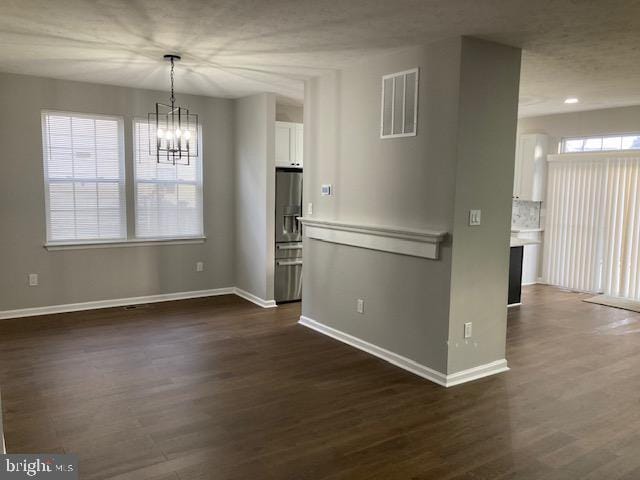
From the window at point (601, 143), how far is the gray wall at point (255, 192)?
4395 millimetres

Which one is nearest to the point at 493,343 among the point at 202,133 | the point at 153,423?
the point at 153,423

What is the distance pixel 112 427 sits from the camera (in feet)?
10.1

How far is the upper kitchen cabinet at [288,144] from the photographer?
6.32 m

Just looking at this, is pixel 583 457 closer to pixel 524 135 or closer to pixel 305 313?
pixel 305 313

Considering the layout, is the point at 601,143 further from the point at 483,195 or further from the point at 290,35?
the point at 290,35

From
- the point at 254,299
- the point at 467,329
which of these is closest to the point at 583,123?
the point at 467,329

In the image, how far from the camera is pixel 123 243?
236 inches

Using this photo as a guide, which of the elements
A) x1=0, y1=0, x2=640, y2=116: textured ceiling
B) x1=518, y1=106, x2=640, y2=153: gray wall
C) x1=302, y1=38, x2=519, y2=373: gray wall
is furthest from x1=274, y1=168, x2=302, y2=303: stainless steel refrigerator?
x1=518, y1=106, x2=640, y2=153: gray wall

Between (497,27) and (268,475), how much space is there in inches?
121

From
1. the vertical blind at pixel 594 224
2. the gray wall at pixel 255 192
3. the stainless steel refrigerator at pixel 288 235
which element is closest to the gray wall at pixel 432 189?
the gray wall at pixel 255 192

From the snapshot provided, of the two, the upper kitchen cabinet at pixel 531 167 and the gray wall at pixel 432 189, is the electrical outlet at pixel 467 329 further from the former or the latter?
the upper kitchen cabinet at pixel 531 167

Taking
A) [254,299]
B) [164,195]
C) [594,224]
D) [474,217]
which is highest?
[164,195]
